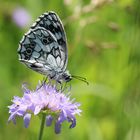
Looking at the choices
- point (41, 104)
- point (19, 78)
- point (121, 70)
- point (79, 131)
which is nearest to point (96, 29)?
point (121, 70)

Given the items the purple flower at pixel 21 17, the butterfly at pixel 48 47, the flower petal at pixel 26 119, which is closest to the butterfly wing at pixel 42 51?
the butterfly at pixel 48 47

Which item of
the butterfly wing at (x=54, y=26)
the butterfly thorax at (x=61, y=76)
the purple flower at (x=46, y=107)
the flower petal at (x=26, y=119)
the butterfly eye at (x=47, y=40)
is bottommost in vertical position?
the flower petal at (x=26, y=119)

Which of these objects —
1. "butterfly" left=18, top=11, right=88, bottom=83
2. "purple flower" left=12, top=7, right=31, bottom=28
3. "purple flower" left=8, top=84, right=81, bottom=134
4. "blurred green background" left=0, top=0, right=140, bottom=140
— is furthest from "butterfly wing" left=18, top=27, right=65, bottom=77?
"purple flower" left=12, top=7, right=31, bottom=28

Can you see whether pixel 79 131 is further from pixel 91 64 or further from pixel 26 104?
pixel 26 104

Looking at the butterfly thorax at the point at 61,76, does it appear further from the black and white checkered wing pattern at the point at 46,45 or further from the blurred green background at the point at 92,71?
the blurred green background at the point at 92,71

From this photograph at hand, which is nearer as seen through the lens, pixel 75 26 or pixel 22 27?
pixel 75 26

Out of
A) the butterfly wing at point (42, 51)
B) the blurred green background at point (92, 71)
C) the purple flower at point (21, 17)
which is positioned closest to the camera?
the butterfly wing at point (42, 51)

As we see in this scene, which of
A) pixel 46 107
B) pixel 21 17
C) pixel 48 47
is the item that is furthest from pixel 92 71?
pixel 46 107
